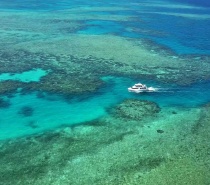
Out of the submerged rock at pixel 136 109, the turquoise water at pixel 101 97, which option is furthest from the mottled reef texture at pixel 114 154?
the turquoise water at pixel 101 97

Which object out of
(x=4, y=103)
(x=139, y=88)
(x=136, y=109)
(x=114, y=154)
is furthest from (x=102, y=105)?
(x=4, y=103)

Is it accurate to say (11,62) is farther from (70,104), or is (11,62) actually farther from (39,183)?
(39,183)

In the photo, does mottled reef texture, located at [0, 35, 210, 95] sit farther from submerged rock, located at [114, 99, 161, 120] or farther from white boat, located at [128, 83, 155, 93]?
submerged rock, located at [114, 99, 161, 120]

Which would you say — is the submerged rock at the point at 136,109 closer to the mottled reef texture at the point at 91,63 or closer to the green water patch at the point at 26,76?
the mottled reef texture at the point at 91,63

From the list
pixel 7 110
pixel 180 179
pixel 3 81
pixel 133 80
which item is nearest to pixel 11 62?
pixel 3 81

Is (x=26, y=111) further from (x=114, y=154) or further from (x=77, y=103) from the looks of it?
(x=114, y=154)
